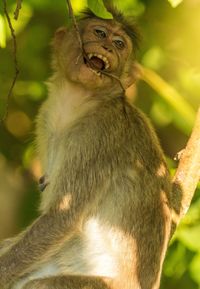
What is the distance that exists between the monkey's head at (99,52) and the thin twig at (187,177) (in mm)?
819

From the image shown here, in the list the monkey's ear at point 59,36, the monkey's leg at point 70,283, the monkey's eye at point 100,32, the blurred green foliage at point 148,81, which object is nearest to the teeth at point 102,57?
the monkey's eye at point 100,32

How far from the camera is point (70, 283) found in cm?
856

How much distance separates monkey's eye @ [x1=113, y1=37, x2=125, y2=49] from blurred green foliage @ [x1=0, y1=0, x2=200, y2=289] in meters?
0.68

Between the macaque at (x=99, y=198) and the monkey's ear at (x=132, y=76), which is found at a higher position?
the monkey's ear at (x=132, y=76)

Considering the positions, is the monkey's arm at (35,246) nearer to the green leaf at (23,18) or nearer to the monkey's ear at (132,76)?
the monkey's ear at (132,76)

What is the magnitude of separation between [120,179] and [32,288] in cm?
116

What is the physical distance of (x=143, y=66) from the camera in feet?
34.1

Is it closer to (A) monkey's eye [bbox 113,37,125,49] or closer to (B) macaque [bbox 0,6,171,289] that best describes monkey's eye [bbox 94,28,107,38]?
(B) macaque [bbox 0,6,171,289]

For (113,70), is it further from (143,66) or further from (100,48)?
(143,66)

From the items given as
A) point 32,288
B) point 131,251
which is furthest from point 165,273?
point 32,288

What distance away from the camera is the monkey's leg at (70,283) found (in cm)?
851

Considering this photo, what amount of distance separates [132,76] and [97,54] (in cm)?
69

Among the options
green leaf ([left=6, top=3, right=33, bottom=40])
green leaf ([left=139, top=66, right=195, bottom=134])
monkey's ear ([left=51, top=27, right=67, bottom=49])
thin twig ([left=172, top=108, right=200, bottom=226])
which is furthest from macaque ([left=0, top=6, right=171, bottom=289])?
green leaf ([left=139, top=66, right=195, bottom=134])

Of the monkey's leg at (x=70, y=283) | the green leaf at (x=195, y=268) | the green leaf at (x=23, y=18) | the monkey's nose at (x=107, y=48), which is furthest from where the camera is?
the green leaf at (x=23, y=18)
